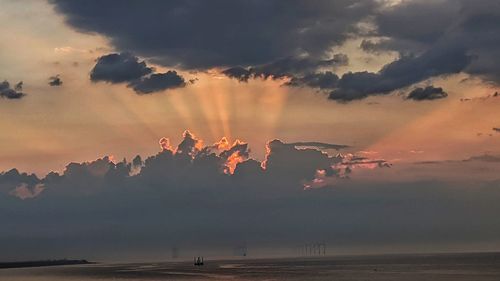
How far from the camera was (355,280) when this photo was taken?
192 metres

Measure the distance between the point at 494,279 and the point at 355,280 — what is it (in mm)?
37228

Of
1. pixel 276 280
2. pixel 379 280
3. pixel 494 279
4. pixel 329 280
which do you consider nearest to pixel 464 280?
pixel 494 279

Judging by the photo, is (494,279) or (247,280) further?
(247,280)

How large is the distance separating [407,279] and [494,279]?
76.2ft

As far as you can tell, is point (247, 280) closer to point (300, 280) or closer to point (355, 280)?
point (300, 280)

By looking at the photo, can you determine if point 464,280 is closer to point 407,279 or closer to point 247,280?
point 407,279

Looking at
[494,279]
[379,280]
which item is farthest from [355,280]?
[494,279]

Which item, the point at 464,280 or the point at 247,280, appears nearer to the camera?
the point at 464,280

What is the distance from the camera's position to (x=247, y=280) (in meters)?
198

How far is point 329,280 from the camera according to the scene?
193m

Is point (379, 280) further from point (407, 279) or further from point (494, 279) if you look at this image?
point (494, 279)

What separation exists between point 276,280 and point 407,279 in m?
37.0

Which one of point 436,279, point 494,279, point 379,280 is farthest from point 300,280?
point 494,279

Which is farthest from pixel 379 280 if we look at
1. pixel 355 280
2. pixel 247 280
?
pixel 247 280
